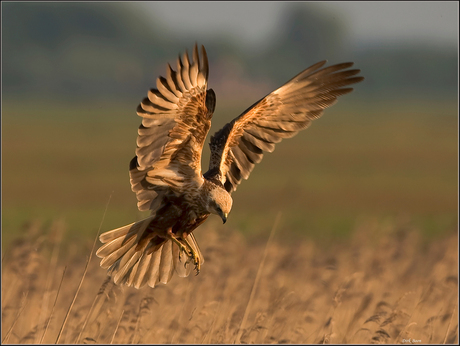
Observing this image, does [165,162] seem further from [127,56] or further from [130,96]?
[127,56]

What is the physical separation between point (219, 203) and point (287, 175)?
1040 inches

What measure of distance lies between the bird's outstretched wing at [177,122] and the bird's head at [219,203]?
184mm

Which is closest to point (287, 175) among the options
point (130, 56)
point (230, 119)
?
point (230, 119)

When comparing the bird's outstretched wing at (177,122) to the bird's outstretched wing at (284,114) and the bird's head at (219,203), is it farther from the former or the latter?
the bird's outstretched wing at (284,114)

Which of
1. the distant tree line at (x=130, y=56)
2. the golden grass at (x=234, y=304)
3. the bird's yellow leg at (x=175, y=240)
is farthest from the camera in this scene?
the distant tree line at (x=130, y=56)

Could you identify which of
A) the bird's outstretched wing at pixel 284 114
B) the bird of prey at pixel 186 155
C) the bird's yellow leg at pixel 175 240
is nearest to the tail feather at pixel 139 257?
the bird of prey at pixel 186 155

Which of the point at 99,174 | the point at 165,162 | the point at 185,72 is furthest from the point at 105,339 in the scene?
the point at 99,174

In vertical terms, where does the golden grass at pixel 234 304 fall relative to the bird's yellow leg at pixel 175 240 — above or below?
below

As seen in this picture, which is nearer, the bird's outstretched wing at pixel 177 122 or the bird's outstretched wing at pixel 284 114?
the bird's outstretched wing at pixel 177 122

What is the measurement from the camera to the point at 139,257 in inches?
239

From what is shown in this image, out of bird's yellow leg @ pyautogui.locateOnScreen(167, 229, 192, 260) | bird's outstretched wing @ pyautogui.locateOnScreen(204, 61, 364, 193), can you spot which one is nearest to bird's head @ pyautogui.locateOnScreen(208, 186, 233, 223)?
bird's yellow leg @ pyautogui.locateOnScreen(167, 229, 192, 260)

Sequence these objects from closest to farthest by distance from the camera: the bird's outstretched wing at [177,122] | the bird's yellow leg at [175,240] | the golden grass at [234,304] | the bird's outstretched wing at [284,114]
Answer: the bird's outstretched wing at [177,122] < the golden grass at [234,304] < the bird's yellow leg at [175,240] < the bird's outstretched wing at [284,114]

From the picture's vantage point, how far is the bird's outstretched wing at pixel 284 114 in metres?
6.51

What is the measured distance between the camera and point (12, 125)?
154 ft
